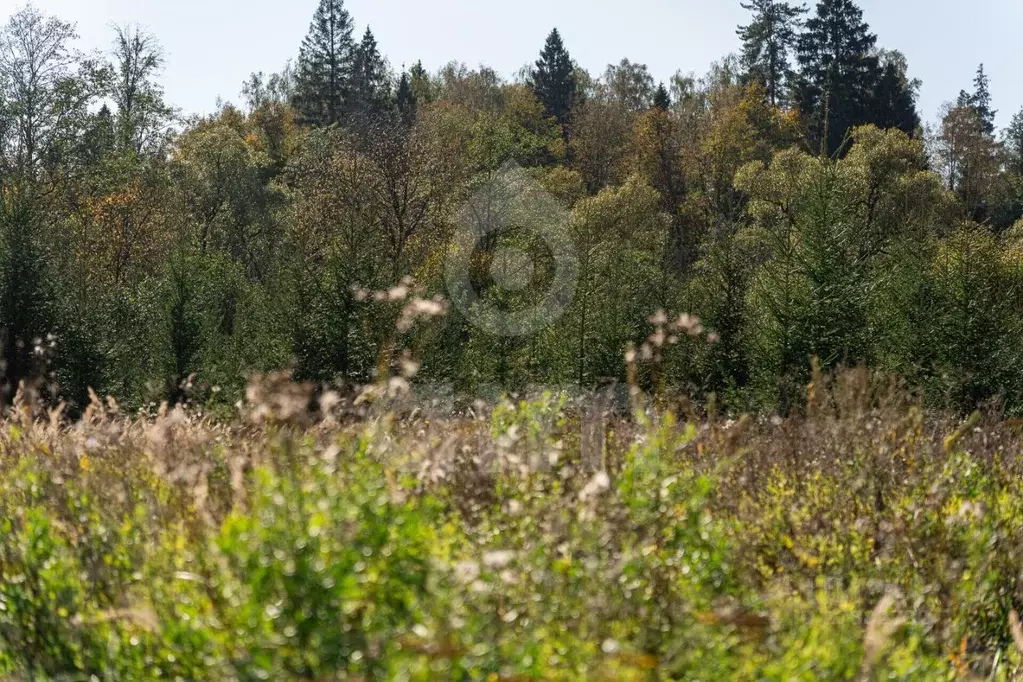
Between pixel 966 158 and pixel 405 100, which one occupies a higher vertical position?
pixel 405 100

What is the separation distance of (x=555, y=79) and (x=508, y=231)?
35655mm

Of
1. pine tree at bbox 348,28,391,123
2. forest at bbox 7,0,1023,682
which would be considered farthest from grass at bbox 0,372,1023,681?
pine tree at bbox 348,28,391,123

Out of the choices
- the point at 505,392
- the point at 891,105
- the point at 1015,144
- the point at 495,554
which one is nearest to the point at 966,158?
the point at 891,105

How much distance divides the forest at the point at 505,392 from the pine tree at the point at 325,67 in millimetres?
419

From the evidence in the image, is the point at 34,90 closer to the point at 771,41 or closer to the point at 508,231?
the point at 508,231

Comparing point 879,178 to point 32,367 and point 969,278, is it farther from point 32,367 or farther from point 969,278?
point 32,367

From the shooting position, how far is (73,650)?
4258mm

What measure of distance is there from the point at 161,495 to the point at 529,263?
24.4m

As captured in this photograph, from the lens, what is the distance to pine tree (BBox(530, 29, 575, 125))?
219ft

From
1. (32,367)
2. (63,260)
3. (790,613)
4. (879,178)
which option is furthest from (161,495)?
(879,178)

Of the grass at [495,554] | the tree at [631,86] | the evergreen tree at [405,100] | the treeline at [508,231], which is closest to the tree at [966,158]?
the treeline at [508,231]

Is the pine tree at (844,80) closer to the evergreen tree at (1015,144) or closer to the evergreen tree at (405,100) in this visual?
the evergreen tree at (1015,144)

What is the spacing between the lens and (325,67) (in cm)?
6638

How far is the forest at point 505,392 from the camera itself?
3373mm
